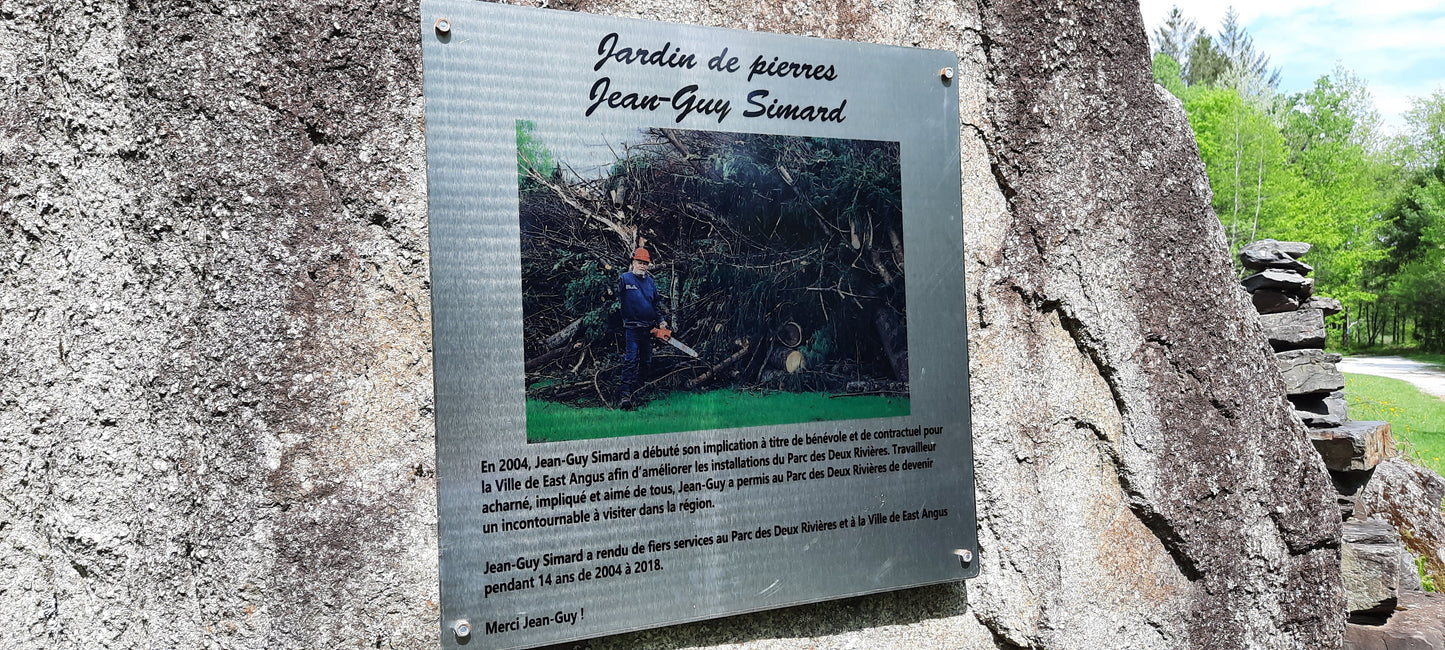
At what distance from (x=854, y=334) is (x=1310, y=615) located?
154 centimetres

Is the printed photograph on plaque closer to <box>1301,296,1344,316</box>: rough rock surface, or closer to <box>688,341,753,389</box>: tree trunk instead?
<box>688,341,753,389</box>: tree trunk

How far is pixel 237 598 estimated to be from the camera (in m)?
1.47

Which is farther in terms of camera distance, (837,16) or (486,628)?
(837,16)

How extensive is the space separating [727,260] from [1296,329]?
404 centimetres

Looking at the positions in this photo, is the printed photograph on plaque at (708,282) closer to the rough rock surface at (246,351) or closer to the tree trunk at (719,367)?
the tree trunk at (719,367)

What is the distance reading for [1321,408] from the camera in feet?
14.7

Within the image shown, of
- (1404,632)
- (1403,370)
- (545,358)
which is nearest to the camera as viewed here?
(545,358)

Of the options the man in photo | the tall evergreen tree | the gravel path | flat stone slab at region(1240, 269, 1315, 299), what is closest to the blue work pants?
the man in photo

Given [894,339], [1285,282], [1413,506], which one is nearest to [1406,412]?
[1413,506]

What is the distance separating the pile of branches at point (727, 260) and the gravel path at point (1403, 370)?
18461 mm

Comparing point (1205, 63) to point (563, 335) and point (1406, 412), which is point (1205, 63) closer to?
point (1406, 412)

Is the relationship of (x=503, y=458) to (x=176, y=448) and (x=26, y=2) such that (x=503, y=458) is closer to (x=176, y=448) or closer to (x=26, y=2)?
(x=176, y=448)

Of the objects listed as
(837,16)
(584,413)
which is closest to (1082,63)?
(837,16)

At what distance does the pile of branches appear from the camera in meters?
1.64
